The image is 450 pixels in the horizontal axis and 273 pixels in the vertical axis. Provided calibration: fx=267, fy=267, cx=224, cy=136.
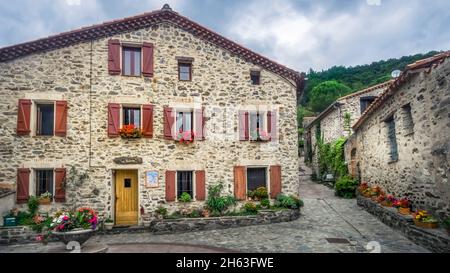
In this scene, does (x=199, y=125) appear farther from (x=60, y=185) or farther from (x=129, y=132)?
(x=60, y=185)

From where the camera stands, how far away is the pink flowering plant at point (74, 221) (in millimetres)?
6559

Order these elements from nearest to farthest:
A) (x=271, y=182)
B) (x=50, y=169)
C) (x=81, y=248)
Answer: (x=81, y=248) < (x=50, y=169) < (x=271, y=182)

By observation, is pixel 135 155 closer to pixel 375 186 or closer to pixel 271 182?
pixel 271 182

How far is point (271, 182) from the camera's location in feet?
39.4

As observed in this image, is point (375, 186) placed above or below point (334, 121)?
below

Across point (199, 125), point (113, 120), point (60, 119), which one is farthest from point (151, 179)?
point (60, 119)

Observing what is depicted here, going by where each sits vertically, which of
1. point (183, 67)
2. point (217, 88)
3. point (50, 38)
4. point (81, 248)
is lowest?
point (81, 248)

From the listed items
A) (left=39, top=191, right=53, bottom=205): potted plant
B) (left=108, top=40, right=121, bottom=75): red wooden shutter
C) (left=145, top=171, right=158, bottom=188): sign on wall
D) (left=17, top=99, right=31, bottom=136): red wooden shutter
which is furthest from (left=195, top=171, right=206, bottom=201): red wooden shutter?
(left=17, top=99, right=31, bottom=136): red wooden shutter

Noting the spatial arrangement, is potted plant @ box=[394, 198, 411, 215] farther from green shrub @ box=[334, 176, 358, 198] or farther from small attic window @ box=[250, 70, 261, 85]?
small attic window @ box=[250, 70, 261, 85]

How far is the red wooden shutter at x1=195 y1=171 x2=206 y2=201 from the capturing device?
1124cm

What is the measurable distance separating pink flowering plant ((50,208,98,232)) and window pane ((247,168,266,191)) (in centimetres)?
683

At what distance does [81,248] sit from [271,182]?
7815mm

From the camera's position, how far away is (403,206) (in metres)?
9.19

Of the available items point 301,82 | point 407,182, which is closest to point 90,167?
point 301,82
